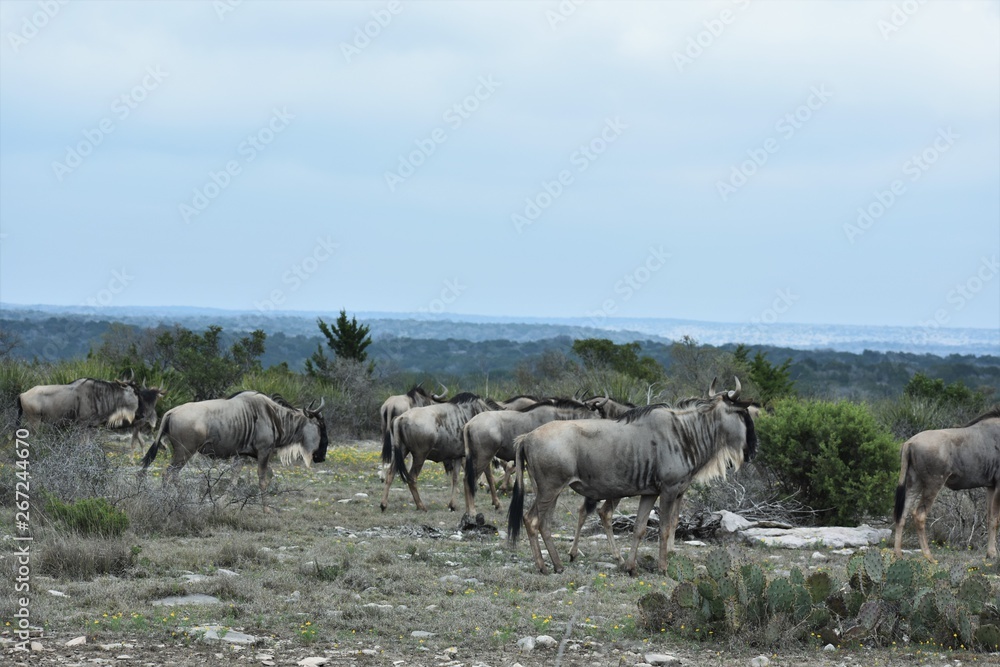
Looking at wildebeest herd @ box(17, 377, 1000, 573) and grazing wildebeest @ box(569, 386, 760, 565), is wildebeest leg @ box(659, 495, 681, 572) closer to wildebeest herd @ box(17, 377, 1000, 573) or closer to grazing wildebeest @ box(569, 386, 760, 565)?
wildebeest herd @ box(17, 377, 1000, 573)

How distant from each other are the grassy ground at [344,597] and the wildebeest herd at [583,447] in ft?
2.37

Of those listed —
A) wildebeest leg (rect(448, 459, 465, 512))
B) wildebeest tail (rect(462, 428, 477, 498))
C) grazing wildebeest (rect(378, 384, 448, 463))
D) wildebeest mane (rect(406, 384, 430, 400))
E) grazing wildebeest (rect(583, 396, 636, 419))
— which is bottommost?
wildebeest leg (rect(448, 459, 465, 512))

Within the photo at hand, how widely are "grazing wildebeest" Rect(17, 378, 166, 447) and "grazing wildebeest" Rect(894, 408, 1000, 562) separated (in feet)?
43.5

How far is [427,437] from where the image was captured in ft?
53.1

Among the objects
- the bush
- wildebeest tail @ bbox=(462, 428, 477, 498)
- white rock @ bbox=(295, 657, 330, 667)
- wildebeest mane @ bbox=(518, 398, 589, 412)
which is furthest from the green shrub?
the bush

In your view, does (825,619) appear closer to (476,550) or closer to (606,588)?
(606,588)

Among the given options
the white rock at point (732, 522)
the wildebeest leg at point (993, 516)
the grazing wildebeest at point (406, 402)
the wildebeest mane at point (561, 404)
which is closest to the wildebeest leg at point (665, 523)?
the white rock at point (732, 522)

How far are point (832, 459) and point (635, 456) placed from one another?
19.3 ft

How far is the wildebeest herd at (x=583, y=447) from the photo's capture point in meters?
11.2

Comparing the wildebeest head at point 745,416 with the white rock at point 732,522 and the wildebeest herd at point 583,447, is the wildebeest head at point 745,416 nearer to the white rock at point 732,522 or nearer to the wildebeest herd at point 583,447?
the wildebeest herd at point 583,447

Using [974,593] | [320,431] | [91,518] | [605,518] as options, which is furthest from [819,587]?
[320,431]

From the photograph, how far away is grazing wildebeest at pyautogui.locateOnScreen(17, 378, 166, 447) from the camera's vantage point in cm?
1883

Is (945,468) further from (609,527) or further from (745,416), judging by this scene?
(609,527)

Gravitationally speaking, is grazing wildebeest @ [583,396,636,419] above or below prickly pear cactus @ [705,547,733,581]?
above
